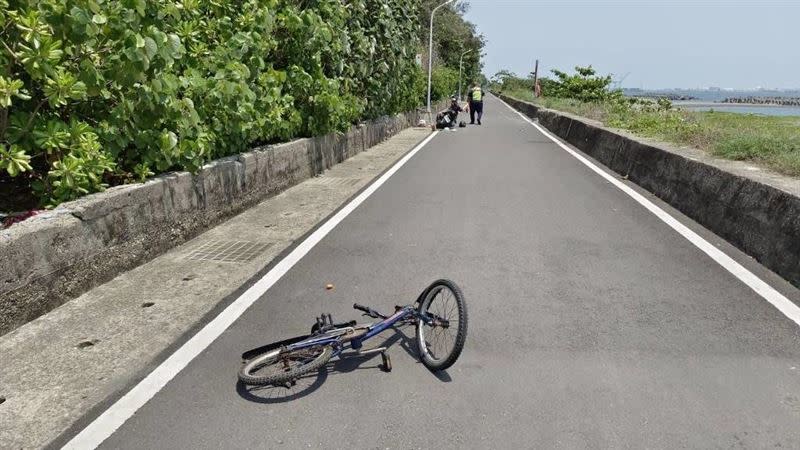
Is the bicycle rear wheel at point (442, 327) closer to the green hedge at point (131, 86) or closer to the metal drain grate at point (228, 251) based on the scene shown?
the metal drain grate at point (228, 251)

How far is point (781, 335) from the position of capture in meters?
4.16

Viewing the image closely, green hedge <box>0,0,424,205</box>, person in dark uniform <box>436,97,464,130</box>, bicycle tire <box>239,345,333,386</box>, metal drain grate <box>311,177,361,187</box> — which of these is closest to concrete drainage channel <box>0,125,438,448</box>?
bicycle tire <box>239,345,333,386</box>

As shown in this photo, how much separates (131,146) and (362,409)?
4297 millimetres

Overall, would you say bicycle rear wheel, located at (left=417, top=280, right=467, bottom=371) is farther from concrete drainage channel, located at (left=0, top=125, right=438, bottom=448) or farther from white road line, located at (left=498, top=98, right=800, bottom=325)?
white road line, located at (left=498, top=98, right=800, bottom=325)

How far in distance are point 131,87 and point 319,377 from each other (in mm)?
3509

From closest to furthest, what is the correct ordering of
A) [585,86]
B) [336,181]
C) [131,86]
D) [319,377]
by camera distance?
[319,377] < [131,86] < [336,181] < [585,86]

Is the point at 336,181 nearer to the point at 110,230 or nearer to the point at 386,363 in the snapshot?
the point at 110,230

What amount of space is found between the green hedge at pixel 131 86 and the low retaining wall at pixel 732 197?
19.6 ft

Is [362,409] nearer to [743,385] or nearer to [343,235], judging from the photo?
[743,385]

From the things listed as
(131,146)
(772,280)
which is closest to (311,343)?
(131,146)

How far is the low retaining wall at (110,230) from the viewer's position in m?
4.18

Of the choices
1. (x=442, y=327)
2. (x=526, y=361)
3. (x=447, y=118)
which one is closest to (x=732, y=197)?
(x=526, y=361)

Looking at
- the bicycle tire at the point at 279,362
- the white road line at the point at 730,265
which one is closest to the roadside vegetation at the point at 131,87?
the bicycle tire at the point at 279,362

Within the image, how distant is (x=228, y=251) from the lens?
6246 millimetres
